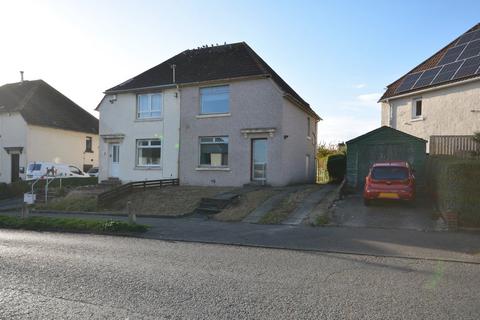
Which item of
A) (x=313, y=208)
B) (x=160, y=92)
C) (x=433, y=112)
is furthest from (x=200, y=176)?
(x=433, y=112)

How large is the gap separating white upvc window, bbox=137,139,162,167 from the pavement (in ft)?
34.6

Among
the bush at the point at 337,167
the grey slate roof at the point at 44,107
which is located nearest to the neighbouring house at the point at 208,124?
the bush at the point at 337,167

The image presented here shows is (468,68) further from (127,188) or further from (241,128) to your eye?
(127,188)

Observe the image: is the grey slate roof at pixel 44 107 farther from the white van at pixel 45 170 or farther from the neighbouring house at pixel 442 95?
the neighbouring house at pixel 442 95

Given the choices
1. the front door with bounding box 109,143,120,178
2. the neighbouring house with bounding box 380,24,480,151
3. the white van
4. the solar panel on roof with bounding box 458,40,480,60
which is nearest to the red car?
the neighbouring house with bounding box 380,24,480,151

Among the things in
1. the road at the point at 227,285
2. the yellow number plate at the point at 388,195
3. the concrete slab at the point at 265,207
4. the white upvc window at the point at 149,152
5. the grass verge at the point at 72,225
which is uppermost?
the white upvc window at the point at 149,152

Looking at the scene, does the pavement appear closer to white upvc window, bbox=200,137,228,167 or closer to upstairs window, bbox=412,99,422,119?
white upvc window, bbox=200,137,228,167

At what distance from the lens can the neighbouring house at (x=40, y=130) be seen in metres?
30.8

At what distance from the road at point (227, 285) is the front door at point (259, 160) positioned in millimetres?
11601

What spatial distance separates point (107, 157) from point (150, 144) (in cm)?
336

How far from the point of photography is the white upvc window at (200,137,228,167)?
70.3 ft

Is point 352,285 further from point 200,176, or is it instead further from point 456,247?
point 200,176

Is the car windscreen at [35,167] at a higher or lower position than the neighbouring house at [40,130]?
lower

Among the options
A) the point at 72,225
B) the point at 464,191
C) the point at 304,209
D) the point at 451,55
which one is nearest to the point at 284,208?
the point at 304,209
